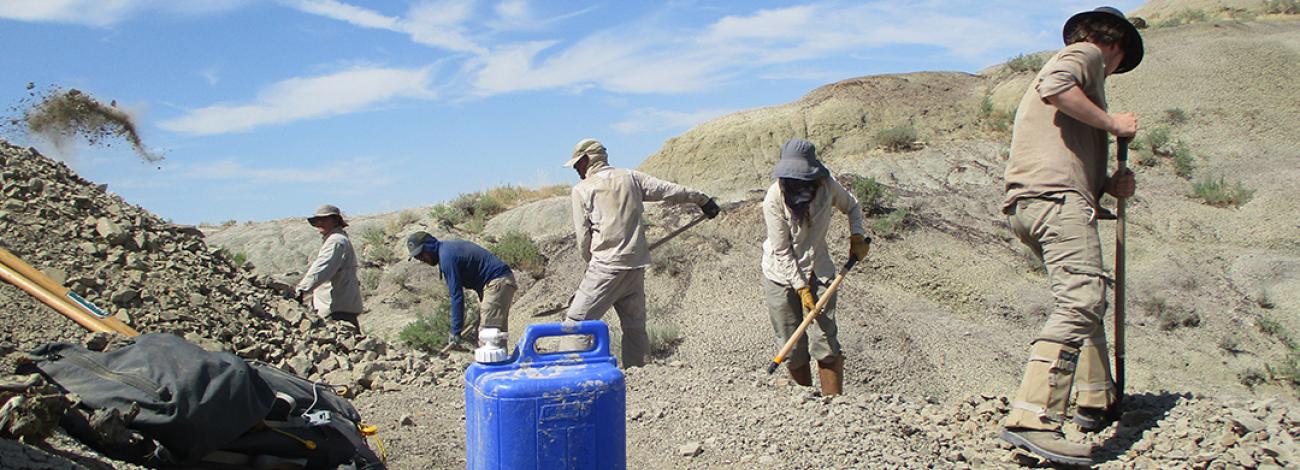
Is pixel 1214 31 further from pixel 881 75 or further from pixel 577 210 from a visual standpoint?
pixel 577 210

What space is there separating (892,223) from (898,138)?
18.1ft

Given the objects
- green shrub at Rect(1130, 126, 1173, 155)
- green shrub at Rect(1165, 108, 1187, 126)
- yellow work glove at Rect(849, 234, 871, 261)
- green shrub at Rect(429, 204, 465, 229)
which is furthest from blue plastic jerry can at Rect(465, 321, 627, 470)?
green shrub at Rect(1165, 108, 1187, 126)

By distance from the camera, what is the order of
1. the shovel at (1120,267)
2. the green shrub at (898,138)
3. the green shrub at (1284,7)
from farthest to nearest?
1. the green shrub at (1284,7)
2. the green shrub at (898,138)
3. the shovel at (1120,267)

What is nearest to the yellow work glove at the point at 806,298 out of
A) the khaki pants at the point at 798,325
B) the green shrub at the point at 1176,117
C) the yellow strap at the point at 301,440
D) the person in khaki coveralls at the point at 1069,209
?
the khaki pants at the point at 798,325

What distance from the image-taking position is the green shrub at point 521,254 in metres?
14.4

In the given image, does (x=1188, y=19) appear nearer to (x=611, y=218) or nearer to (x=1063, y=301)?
(x=611, y=218)

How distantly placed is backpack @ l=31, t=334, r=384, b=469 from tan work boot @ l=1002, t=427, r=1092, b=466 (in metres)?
2.81

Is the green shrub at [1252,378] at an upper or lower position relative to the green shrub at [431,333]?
lower

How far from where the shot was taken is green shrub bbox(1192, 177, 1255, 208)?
15.6m

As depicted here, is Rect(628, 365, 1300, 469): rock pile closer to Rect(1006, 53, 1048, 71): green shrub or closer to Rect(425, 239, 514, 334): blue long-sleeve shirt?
Rect(425, 239, 514, 334): blue long-sleeve shirt

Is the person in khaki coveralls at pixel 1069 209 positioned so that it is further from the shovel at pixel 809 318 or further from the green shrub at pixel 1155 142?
the green shrub at pixel 1155 142

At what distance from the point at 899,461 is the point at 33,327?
4.80 metres

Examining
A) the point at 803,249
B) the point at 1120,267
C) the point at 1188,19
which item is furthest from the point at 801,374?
the point at 1188,19

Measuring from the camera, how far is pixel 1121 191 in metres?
4.27
